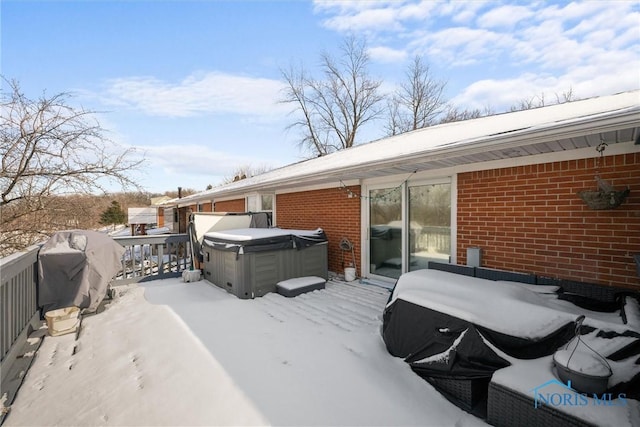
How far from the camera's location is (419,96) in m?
21.2

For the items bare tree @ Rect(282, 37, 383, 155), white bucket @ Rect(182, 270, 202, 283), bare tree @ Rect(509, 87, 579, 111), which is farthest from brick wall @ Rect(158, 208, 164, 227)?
bare tree @ Rect(509, 87, 579, 111)

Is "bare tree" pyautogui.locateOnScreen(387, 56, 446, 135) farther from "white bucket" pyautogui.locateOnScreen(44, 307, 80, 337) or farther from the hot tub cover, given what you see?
"white bucket" pyautogui.locateOnScreen(44, 307, 80, 337)

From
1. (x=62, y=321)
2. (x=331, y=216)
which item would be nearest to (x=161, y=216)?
(x=331, y=216)

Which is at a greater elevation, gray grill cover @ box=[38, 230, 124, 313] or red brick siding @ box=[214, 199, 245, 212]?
red brick siding @ box=[214, 199, 245, 212]

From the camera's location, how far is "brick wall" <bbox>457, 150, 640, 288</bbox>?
314cm

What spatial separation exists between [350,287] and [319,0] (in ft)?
21.2

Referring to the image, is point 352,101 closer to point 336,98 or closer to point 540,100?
point 336,98

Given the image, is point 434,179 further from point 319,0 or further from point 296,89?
point 296,89

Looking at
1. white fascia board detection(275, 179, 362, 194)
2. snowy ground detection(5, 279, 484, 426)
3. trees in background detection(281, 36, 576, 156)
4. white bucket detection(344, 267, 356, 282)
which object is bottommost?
snowy ground detection(5, 279, 484, 426)

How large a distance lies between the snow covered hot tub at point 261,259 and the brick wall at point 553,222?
2.83 metres

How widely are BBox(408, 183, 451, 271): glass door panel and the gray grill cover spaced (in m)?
5.31

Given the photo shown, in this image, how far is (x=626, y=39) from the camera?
5.49 metres

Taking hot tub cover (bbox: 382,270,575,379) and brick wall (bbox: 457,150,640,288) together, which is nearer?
hot tub cover (bbox: 382,270,575,379)

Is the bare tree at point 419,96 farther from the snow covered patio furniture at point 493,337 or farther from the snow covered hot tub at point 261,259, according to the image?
the snow covered patio furniture at point 493,337
